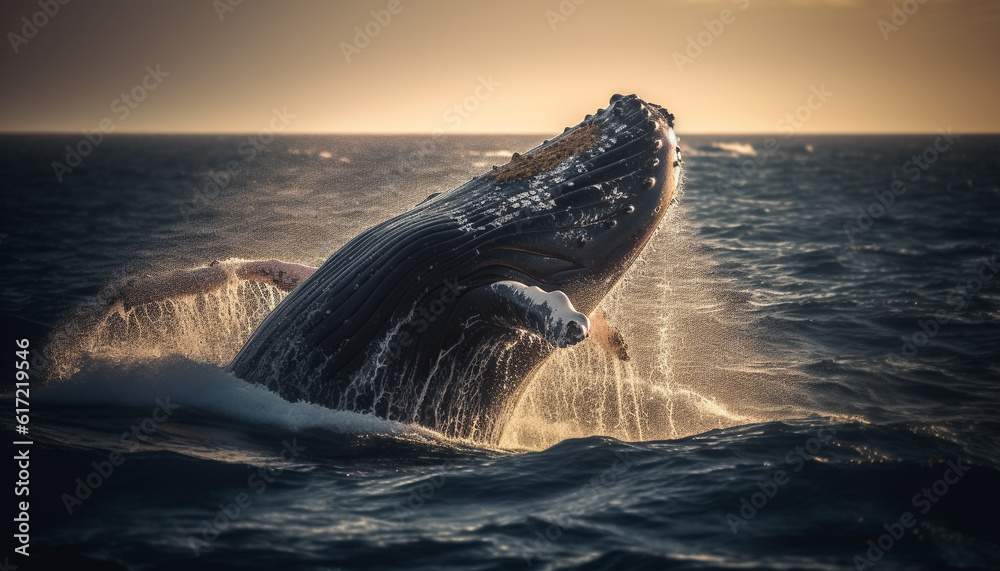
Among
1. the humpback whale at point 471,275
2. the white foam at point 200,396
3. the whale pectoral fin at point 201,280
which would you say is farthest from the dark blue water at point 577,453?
the whale pectoral fin at point 201,280

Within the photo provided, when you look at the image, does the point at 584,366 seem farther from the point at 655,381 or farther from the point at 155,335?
the point at 155,335

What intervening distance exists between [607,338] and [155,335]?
588cm

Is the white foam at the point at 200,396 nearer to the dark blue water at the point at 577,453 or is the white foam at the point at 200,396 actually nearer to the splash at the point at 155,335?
the dark blue water at the point at 577,453

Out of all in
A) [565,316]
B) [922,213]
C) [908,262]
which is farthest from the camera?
[922,213]

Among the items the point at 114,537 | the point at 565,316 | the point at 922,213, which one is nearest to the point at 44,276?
the point at 114,537

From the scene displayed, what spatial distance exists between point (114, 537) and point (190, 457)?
1.50 m

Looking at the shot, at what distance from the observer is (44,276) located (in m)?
16.5

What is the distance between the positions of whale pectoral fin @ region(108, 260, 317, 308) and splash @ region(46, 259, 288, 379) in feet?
0.59

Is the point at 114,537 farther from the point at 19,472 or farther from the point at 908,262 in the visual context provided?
the point at 908,262

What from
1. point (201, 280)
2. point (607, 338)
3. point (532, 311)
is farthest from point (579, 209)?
point (201, 280)

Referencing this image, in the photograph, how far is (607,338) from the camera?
26.9 feet

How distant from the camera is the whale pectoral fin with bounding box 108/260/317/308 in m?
8.26

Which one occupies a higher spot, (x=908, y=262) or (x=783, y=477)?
(x=908, y=262)

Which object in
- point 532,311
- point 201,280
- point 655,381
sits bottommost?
point 532,311
